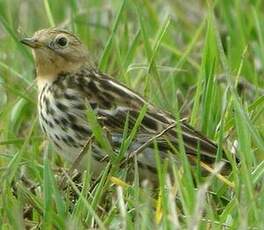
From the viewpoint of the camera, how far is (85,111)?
5539mm

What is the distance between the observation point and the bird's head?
19.5ft

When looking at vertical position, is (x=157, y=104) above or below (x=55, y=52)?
below

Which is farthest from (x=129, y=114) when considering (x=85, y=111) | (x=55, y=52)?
(x=55, y=52)

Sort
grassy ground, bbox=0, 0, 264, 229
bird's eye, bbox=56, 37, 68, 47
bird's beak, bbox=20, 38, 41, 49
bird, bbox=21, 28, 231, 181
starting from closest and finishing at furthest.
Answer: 1. grassy ground, bbox=0, 0, 264, 229
2. bird, bbox=21, 28, 231, 181
3. bird's beak, bbox=20, 38, 41, 49
4. bird's eye, bbox=56, 37, 68, 47

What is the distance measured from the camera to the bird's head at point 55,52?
19.5 ft

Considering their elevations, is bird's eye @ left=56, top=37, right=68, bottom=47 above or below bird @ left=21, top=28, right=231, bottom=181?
above

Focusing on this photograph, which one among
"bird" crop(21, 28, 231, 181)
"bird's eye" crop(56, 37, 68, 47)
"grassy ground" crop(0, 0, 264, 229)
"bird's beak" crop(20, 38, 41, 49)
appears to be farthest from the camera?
"bird's eye" crop(56, 37, 68, 47)

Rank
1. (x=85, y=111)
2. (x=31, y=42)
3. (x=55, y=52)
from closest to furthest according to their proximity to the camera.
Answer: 1. (x=85, y=111)
2. (x=31, y=42)
3. (x=55, y=52)

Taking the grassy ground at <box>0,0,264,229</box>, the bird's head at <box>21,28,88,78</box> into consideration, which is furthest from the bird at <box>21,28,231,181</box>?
the grassy ground at <box>0,0,264,229</box>

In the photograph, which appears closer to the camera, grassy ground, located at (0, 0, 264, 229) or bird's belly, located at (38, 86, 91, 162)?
grassy ground, located at (0, 0, 264, 229)

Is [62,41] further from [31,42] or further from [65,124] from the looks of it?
[65,124]

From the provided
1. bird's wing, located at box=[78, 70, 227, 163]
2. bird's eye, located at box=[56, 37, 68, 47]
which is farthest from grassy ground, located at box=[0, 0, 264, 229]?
bird's eye, located at box=[56, 37, 68, 47]

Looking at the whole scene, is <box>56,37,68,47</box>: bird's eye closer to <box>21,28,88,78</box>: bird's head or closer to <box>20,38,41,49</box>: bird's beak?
<box>21,28,88,78</box>: bird's head

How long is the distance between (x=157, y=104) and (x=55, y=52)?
1.91ft
